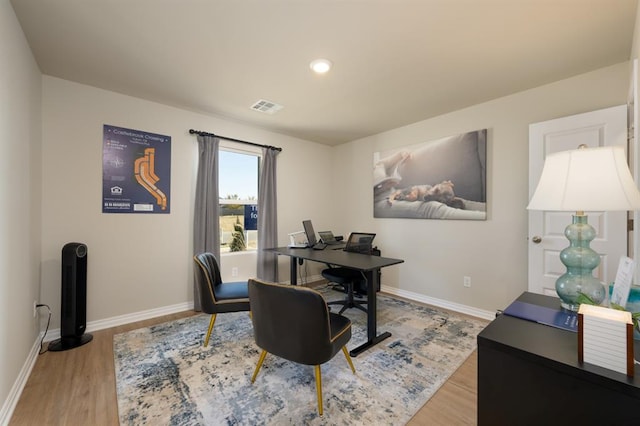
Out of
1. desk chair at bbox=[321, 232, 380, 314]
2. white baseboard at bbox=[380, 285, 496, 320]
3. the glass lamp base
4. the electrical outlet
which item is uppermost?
the glass lamp base

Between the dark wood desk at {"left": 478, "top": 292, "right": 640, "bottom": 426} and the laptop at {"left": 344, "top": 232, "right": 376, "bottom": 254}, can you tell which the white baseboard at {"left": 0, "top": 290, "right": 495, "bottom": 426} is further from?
the dark wood desk at {"left": 478, "top": 292, "right": 640, "bottom": 426}

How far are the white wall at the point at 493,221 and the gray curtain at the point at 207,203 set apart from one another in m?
2.48

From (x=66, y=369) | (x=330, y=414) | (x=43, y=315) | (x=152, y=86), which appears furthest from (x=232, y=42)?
(x=43, y=315)

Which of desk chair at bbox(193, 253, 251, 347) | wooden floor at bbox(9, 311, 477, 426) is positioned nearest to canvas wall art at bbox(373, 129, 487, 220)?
wooden floor at bbox(9, 311, 477, 426)

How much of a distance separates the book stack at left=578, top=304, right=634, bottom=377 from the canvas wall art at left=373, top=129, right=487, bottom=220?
2524mm

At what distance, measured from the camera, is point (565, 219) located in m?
2.45

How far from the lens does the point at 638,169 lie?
1.55 metres

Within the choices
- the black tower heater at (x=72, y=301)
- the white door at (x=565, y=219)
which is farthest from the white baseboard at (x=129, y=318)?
the white door at (x=565, y=219)

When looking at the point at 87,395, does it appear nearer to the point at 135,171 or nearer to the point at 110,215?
the point at 110,215

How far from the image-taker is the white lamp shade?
3.29 feet

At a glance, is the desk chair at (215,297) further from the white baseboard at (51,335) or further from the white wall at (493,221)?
the white wall at (493,221)

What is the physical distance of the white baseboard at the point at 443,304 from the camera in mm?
3119

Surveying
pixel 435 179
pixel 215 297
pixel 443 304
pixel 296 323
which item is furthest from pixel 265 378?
pixel 435 179

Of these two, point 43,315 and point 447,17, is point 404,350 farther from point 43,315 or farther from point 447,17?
point 43,315
